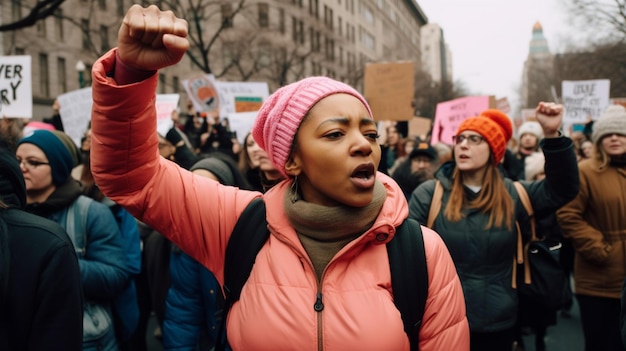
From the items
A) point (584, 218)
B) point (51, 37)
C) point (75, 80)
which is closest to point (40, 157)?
point (584, 218)

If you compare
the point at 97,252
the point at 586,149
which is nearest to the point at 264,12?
the point at 586,149

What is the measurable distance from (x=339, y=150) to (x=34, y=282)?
1.06 m

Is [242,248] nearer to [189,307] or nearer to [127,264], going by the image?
[189,307]

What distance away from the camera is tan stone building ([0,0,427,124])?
24.8 metres

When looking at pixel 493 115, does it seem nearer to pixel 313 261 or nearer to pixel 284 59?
pixel 313 261

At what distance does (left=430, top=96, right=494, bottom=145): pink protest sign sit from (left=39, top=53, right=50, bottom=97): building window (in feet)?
88.1

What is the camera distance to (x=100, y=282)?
3.29m

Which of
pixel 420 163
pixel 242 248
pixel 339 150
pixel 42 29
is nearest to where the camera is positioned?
pixel 339 150

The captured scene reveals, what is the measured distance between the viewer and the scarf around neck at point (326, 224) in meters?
1.97

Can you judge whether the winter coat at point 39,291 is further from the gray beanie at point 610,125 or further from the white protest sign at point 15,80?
the white protest sign at point 15,80

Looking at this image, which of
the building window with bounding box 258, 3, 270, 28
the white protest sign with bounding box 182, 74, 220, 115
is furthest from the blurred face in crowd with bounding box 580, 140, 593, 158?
the building window with bounding box 258, 3, 270, 28

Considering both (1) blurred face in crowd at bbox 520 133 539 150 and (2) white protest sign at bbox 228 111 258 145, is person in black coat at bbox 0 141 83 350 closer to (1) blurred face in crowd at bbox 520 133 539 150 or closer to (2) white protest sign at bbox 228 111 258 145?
(2) white protest sign at bbox 228 111 258 145

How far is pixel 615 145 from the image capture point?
4.40m

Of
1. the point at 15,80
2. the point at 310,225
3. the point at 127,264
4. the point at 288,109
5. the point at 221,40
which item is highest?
the point at 221,40
